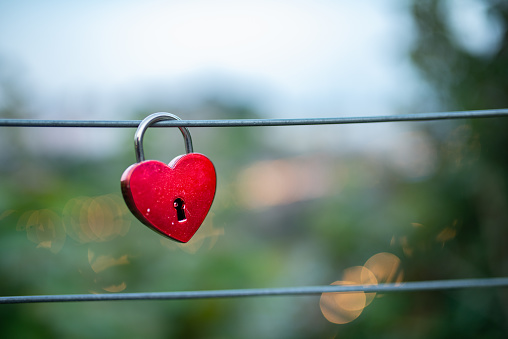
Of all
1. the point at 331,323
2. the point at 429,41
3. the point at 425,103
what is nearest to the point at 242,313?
the point at 331,323

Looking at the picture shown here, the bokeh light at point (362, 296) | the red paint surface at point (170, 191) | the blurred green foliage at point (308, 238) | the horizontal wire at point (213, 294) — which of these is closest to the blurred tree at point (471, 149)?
the blurred green foliage at point (308, 238)

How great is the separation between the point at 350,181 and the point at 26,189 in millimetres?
2087

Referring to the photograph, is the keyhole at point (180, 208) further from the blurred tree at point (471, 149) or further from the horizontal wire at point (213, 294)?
the blurred tree at point (471, 149)

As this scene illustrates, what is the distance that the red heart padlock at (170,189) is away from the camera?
0.47 m

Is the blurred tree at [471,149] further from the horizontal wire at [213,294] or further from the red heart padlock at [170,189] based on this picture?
the red heart padlock at [170,189]

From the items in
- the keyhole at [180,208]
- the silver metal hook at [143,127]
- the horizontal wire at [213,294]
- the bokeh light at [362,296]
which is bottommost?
the bokeh light at [362,296]

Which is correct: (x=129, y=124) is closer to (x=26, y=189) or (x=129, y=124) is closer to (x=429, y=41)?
(x=429, y=41)

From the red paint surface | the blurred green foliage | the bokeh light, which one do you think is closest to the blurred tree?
the blurred green foliage

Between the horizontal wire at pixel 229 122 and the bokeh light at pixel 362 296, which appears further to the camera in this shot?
the bokeh light at pixel 362 296

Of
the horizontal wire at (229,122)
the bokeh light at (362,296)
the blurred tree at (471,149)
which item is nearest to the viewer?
the horizontal wire at (229,122)

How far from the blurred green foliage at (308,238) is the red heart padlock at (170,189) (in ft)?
5.26

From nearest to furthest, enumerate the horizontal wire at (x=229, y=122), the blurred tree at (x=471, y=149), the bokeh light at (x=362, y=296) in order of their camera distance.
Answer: the horizontal wire at (x=229, y=122)
the blurred tree at (x=471, y=149)
the bokeh light at (x=362, y=296)

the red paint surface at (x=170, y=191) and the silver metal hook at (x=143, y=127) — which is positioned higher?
the silver metal hook at (x=143, y=127)

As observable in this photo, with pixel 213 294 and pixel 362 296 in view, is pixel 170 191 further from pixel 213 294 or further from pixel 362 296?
pixel 362 296
